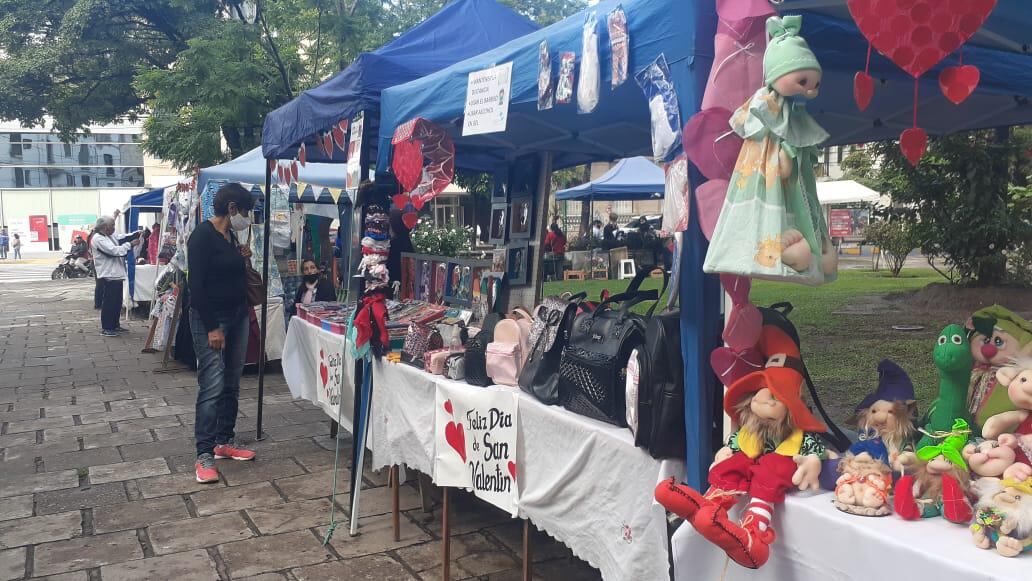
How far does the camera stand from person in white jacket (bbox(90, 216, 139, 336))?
11.2 meters

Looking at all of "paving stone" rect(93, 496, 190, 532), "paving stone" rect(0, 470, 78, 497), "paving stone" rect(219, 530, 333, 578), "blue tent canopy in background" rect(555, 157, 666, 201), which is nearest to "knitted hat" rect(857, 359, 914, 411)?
"paving stone" rect(219, 530, 333, 578)

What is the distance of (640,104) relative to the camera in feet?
13.4

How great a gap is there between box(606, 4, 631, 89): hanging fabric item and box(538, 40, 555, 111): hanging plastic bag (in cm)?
36

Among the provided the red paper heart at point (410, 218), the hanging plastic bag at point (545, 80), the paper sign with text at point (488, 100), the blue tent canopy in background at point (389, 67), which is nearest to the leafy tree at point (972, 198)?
the blue tent canopy in background at point (389, 67)

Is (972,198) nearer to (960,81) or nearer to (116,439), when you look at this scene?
(960,81)

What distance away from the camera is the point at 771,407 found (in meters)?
1.96

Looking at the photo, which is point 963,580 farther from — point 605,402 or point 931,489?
point 605,402

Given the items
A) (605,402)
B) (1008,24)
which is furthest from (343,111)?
(1008,24)

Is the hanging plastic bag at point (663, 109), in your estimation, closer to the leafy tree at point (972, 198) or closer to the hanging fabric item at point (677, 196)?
the hanging fabric item at point (677, 196)

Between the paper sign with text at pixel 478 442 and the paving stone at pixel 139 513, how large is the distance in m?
1.81

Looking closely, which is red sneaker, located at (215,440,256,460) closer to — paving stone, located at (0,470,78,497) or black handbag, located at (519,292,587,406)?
paving stone, located at (0,470,78,497)

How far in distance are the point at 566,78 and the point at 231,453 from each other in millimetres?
3716

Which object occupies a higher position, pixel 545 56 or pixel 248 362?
pixel 545 56

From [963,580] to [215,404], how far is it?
4.32m
